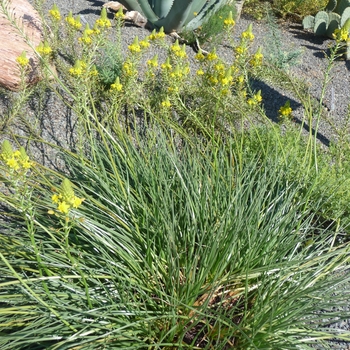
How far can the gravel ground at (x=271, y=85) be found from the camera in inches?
125

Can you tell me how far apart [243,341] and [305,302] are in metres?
0.28

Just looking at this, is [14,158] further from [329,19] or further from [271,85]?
[329,19]

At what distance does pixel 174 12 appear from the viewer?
4.68 metres

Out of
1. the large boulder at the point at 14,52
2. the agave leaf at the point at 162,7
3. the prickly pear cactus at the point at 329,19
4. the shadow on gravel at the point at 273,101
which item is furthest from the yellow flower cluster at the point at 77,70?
the prickly pear cactus at the point at 329,19

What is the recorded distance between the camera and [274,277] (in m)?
1.98

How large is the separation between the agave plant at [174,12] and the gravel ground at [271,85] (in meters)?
0.20

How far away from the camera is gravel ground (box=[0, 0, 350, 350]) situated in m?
Result: 3.17

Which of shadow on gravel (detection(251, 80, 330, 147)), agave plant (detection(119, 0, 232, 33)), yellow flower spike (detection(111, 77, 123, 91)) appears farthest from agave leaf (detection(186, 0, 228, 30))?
yellow flower spike (detection(111, 77, 123, 91))

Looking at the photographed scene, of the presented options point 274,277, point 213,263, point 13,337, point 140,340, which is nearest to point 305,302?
point 274,277

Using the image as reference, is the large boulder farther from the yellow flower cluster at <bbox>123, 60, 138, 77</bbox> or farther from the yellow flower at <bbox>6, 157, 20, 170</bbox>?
the yellow flower at <bbox>6, 157, 20, 170</bbox>

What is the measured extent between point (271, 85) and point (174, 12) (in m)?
1.19

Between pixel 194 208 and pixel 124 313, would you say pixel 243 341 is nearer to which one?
Result: pixel 124 313

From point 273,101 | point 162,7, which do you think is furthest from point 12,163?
point 162,7

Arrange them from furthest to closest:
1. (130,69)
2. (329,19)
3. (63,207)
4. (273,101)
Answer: (329,19)
(273,101)
(130,69)
(63,207)
